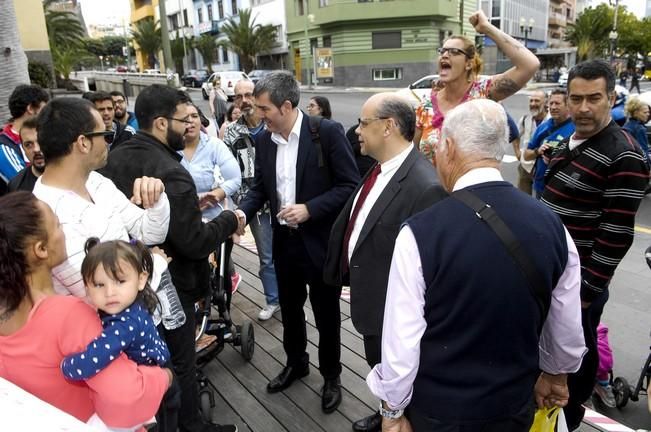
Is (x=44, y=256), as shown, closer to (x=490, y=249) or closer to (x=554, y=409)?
(x=490, y=249)

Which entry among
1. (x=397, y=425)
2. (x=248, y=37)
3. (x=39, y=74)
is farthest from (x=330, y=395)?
(x=248, y=37)

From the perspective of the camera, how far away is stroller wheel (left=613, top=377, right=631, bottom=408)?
281cm

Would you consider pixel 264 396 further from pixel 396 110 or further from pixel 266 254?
pixel 396 110

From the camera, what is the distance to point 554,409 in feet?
6.40

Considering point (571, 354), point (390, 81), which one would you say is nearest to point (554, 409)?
point (571, 354)

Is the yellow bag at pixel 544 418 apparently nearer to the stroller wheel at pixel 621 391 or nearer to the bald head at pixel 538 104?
the stroller wheel at pixel 621 391

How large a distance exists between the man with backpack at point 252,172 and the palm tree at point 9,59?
3.86 metres

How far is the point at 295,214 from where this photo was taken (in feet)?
9.04

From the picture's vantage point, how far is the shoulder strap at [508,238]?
1446 millimetres

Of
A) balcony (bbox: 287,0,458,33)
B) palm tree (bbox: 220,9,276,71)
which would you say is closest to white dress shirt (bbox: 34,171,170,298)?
balcony (bbox: 287,0,458,33)

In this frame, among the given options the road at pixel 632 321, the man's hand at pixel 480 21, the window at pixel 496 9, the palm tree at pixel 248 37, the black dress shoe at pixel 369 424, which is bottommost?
the road at pixel 632 321

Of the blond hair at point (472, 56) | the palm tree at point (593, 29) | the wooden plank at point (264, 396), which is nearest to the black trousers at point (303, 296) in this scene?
the wooden plank at point (264, 396)

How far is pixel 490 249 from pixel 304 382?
7.01 feet

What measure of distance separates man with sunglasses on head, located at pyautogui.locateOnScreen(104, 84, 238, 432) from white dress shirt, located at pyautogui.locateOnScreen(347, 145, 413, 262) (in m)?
0.71
